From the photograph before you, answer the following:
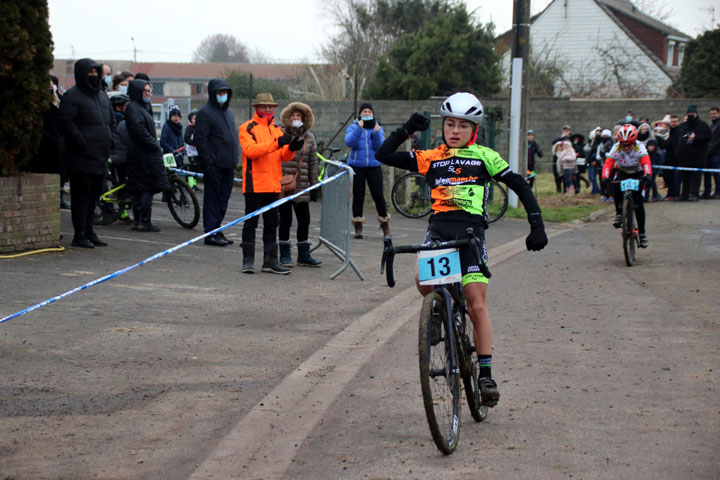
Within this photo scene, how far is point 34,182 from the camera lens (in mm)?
11359

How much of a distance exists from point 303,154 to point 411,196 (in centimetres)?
721

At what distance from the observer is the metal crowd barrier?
36.1 feet

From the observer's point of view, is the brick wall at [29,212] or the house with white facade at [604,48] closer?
the brick wall at [29,212]

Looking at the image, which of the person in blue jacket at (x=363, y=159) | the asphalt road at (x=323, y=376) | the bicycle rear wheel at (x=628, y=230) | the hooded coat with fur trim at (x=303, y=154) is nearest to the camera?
the asphalt road at (x=323, y=376)

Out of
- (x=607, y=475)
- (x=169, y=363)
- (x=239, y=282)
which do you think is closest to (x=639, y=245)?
(x=239, y=282)

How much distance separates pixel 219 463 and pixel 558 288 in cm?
614

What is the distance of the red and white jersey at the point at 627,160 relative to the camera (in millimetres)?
12172

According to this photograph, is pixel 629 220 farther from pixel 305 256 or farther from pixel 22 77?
pixel 22 77

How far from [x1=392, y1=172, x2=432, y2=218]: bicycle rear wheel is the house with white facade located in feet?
96.2

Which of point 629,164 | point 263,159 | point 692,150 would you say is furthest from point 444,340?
point 692,150

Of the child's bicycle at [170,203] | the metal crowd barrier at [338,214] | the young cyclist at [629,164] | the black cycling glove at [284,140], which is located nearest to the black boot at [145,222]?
the child's bicycle at [170,203]

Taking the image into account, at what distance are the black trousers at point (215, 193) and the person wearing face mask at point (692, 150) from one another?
1240 cm

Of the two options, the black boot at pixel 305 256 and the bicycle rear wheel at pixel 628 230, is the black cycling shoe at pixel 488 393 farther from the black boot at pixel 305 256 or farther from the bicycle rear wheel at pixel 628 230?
the bicycle rear wheel at pixel 628 230

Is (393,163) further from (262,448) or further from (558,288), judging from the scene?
(558,288)
